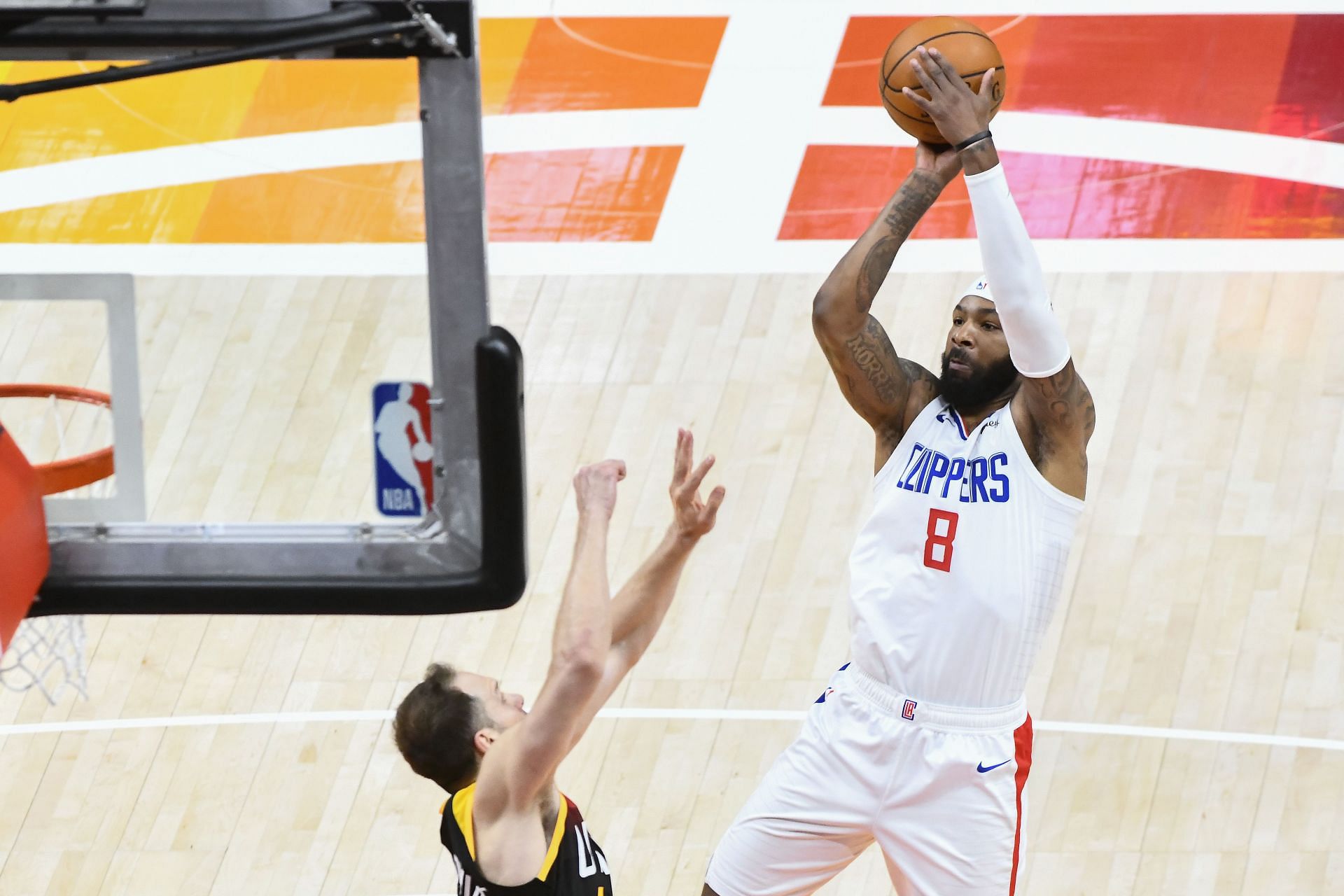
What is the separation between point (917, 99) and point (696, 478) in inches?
39.6

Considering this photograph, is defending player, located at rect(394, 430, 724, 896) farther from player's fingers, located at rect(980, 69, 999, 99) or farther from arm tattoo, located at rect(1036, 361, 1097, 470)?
player's fingers, located at rect(980, 69, 999, 99)

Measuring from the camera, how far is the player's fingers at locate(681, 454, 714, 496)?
3.68 metres

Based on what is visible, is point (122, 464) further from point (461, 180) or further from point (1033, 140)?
point (1033, 140)

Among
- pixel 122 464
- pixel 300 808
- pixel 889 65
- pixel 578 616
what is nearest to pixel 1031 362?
pixel 889 65

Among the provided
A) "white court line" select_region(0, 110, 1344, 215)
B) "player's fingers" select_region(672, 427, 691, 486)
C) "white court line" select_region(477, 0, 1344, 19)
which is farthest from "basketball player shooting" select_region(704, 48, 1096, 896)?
"white court line" select_region(477, 0, 1344, 19)

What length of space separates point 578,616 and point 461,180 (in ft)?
3.14

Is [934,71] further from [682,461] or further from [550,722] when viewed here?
[550,722]

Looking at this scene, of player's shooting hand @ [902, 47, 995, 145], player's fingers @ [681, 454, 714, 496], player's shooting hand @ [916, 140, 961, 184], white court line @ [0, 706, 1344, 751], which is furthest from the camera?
white court line @ [0, 706, 1344, 751]

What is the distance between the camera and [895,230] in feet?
13.5

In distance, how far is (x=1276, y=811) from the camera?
6.20 metres

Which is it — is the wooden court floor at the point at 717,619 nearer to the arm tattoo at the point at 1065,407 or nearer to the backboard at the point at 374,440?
the backboard at the point at 374,440

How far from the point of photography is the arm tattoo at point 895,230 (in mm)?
4086

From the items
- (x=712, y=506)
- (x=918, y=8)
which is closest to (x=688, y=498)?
(x=712, y=506)

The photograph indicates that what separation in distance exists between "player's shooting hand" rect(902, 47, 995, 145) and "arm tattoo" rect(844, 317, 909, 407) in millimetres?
548
